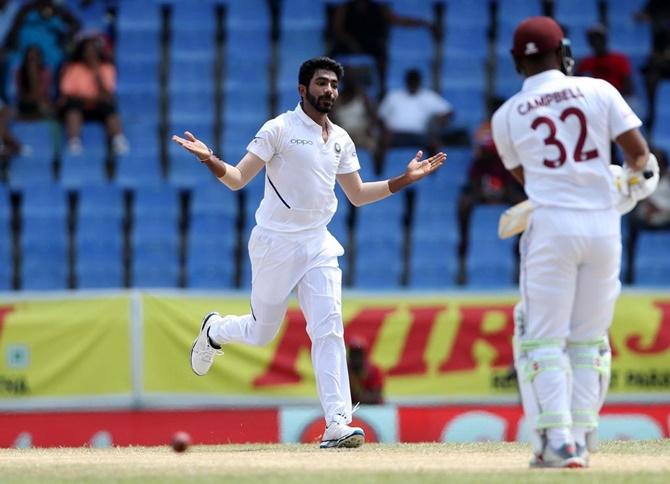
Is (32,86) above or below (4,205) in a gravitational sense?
above

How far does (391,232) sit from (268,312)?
749cm

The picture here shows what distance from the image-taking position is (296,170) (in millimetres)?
9656

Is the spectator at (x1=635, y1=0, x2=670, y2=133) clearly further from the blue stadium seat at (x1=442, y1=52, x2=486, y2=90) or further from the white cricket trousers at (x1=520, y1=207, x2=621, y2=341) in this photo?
the white cricket trousers at (x1=520, y1=207, x2=621, y2=341)

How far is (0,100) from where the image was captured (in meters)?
18.6

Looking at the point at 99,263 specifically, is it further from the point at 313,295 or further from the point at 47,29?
the point at 313,295

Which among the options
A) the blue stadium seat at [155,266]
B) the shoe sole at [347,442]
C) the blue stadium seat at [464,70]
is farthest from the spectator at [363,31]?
the shoe sole at [347,442]

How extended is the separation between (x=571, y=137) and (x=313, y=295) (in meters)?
2.46

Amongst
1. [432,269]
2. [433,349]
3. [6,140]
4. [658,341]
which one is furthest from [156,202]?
[658,341]

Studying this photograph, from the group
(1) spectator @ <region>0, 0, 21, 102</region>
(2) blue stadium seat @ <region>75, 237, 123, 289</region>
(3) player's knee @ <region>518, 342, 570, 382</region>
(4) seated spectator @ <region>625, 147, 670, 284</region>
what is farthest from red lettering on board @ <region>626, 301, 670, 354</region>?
(1) spectator @ <region>0, 0, 21, 102</region>

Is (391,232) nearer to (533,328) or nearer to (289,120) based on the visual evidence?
(289,120)

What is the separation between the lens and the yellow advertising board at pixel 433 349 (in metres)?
14.6

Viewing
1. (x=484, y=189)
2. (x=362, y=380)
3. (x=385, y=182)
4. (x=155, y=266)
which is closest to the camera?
(x=385, y=182)

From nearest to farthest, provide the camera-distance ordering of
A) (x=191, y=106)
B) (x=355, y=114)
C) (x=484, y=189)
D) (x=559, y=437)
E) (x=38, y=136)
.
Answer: (x=559, y=437)
(x=484, y=189)
(x=355, y=114)
(x=38, y=136)
(x=191, y=106)

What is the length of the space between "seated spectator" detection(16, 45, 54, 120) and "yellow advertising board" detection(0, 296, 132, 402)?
448 cm
